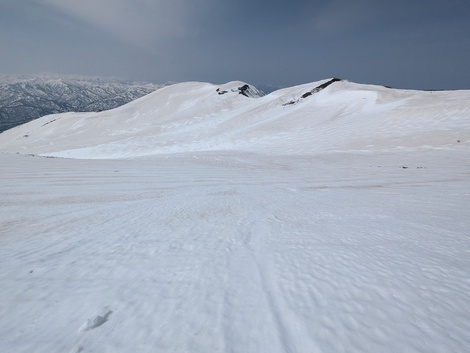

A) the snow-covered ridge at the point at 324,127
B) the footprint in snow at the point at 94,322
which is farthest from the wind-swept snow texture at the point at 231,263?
the snow-covered ridge at the point at 324,127

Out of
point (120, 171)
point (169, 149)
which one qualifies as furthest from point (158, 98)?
point (120, 171)

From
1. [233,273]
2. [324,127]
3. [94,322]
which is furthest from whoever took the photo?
[324,127]

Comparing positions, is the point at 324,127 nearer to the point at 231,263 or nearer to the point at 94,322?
the point at 231,263

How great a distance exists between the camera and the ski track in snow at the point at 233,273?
4.92 feet

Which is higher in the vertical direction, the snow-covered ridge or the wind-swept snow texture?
the snow-covered ridge

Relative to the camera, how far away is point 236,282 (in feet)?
6.64

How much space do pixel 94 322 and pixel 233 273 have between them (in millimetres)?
1024

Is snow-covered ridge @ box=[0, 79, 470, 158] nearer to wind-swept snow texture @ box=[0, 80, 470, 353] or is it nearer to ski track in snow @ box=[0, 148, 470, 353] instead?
wind-swept snow texture @ box=[0, 80, 470, 353]

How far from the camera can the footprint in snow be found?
60.5 inches

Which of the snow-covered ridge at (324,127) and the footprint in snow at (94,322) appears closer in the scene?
the footprint in snow at (94,322)

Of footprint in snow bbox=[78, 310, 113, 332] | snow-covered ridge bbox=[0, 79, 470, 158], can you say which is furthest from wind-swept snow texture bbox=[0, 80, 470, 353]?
snow-covered ridge bbox=[0, 79, 470, 158]

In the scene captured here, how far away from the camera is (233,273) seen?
2.15 metres

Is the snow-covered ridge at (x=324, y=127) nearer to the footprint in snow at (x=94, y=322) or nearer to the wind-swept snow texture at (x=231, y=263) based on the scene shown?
the wind-swept snow texture at (x=231, y=263)

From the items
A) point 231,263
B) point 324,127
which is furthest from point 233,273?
point 324,127
